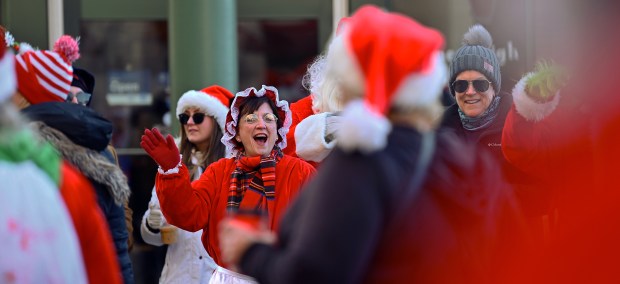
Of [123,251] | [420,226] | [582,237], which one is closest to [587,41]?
[582,237]

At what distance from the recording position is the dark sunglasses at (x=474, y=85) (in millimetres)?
5695

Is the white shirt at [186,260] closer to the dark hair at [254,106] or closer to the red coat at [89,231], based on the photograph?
the dark hair at [254,106]

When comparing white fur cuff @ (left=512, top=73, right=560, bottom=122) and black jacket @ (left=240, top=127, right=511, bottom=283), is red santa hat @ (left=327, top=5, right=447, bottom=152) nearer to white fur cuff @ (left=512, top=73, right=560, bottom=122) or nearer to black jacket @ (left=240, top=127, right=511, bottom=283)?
black jacket @ (left=240, top=127, right=511, bottom=283)

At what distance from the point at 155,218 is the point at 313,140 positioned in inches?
56.8

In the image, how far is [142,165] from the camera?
8797 millimetres

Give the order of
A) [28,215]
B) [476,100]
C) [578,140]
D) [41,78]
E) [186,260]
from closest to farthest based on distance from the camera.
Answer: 1. [28,215]
2. [41,78]
3. [578,140]
4. [476,100]
5. [186,260]

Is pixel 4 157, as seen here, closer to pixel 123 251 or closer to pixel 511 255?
pixel 511 255

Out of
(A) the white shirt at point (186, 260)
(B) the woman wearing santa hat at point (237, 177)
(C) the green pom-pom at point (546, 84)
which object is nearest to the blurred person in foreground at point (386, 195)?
(B) the woman wearing santa hat at point (237, 177)

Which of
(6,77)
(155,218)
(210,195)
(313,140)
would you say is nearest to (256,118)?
(313,140)

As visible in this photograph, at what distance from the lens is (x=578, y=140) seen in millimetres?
4438

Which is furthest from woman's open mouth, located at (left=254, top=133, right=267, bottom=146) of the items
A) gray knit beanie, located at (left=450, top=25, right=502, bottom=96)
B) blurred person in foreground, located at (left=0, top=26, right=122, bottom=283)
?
blurred person in foreground, located at (left=0, top=26, right=122, bottom=283)

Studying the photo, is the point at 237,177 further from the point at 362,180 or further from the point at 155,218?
the point at 362,180

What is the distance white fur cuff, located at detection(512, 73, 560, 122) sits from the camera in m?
4.82

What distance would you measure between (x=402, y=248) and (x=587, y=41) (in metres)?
1.50
